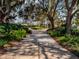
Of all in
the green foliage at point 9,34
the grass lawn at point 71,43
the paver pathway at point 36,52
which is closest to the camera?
the paver pathway at point 36,52

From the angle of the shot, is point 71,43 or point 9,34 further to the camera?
point 9,34

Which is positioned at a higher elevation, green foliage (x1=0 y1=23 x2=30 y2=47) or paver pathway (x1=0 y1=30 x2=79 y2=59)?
Result: green foliage (x1=0 y1=23 x2=30 y2=47)

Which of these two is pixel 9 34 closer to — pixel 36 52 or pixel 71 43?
pixel 71 43

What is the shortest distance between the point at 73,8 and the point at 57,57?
10709 mm

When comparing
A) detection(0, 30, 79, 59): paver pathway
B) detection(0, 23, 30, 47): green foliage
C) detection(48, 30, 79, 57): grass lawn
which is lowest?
detection(48, 30, 79, 57): grass lawn

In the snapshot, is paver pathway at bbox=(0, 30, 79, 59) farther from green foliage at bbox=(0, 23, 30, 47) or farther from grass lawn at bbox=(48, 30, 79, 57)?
green foliage at bbox=(0, 23, 30, 47)

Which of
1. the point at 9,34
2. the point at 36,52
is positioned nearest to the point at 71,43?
the point at 36,52

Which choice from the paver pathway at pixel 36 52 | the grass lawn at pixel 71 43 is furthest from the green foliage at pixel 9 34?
the grass lawn at pixel 71 43

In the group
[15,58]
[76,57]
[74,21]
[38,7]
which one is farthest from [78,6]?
[74,21]

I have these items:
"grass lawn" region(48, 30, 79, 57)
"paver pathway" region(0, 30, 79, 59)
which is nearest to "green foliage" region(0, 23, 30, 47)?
"paver pathway" region(0, 30, 79, 59)

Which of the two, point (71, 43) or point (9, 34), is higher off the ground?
point (9, 34)

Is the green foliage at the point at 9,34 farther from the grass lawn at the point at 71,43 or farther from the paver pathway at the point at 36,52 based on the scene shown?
the grass lawn at the point at 71,43

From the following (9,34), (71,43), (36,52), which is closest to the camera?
(36,52)

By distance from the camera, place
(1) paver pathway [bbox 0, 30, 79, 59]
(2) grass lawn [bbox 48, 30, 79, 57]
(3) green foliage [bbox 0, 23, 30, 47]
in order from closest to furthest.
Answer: (1) paver pathway [bbox 0, 30, 79, 59] → (2) grass lawn [bbox 48, 30, 79, 57] → (3) green foliage [bbox 0, 23, 30, 47]
